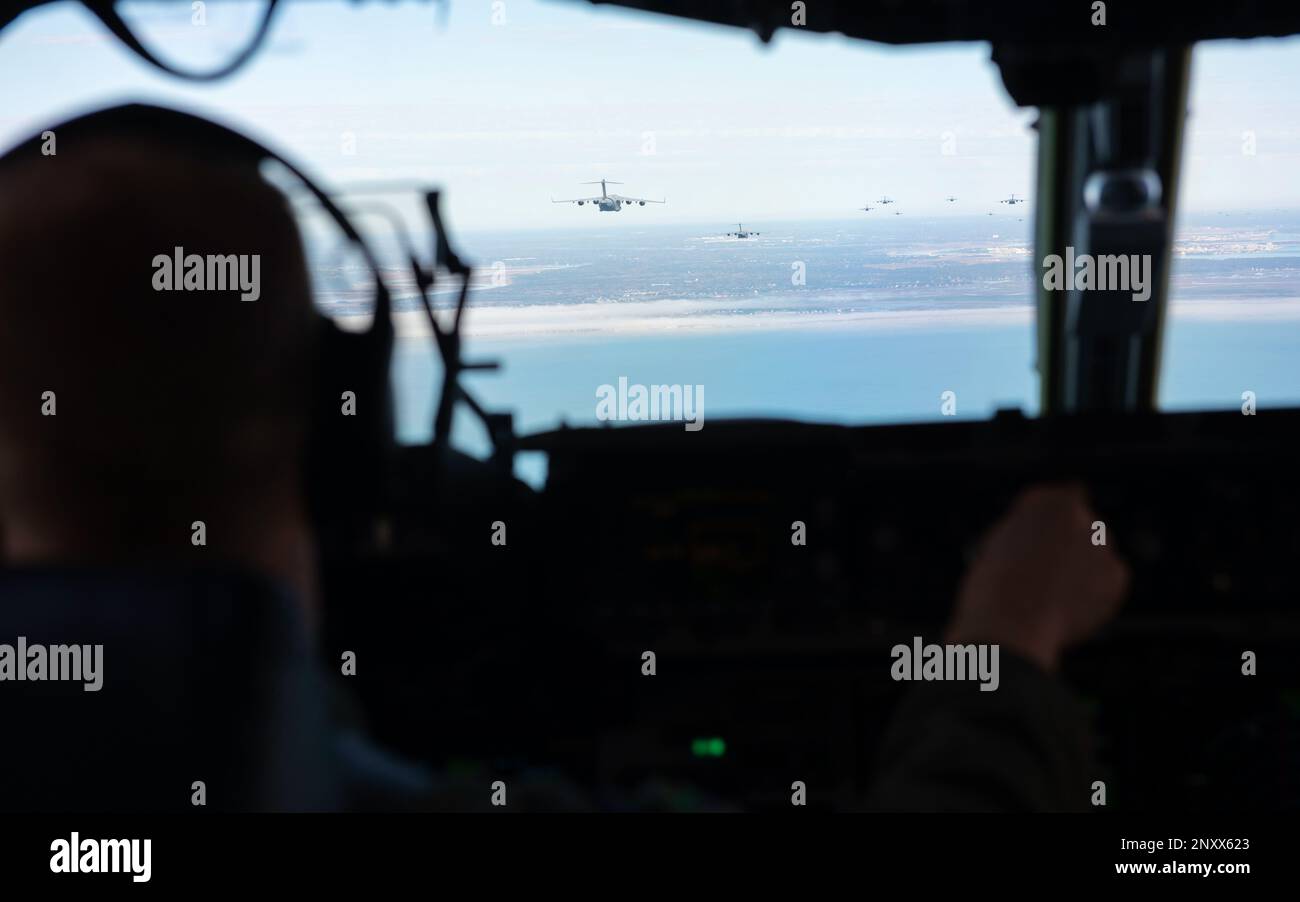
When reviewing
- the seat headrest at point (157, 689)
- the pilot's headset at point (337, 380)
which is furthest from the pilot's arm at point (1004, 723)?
the pilot's headset at point (337, 380)

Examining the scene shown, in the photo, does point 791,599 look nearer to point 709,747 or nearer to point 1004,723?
point 709,747

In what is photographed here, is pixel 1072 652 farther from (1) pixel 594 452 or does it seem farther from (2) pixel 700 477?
(1) pixel 594 452

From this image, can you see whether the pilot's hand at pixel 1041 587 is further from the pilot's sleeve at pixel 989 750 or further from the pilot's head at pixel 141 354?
the pilot's head at pixel 141 354

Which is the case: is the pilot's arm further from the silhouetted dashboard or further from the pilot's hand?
the silhouetted dashboard

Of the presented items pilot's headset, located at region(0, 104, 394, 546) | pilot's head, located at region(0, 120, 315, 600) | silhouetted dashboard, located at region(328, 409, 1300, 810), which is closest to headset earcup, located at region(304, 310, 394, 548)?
pilot's headset, located at region(0, 104, 394, 546)
